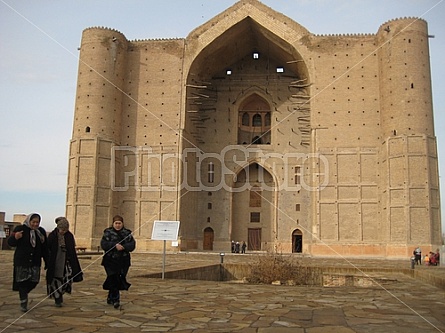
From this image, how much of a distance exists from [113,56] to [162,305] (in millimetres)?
24319

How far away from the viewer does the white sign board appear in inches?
402

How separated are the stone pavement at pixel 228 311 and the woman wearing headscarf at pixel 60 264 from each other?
9.2 inches

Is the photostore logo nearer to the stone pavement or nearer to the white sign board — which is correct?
the white sign board

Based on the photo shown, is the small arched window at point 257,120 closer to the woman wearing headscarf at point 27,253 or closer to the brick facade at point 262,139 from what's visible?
the brick facade at point 262,139

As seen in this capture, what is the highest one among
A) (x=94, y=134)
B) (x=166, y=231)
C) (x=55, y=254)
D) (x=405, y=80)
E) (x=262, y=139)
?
(x=405, y=80)

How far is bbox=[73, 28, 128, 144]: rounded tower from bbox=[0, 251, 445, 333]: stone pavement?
1980 centimetres

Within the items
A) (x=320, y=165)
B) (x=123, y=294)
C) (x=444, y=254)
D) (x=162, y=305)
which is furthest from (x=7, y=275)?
(x=320, y=165)

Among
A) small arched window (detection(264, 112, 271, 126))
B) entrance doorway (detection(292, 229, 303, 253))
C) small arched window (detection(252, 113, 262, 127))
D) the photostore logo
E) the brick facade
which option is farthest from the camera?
small arched window (detection(252, 113, 262, 127))

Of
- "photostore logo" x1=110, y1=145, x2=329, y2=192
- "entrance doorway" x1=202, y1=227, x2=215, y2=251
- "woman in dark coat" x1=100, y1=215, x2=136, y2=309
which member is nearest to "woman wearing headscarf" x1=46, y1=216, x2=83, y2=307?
"woman in dark coat" x1=100, y1=215, x2=136, y2=309

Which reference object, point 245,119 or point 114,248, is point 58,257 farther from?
point 245,119

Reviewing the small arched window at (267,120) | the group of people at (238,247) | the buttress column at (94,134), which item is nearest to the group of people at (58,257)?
the buttress column at (94,134)

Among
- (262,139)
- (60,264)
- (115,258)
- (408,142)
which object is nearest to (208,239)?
(262,139)

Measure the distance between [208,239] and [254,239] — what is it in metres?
3.07

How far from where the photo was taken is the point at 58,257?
20.6ft
